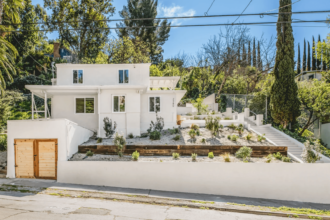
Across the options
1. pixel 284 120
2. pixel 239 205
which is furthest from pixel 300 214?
pixel 284 120

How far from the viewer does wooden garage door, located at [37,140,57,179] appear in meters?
11.3

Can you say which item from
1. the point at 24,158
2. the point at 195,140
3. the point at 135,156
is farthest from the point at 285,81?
the point at 24,158

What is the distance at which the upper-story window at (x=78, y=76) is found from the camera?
59.8 ft

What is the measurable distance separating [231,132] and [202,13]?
10382mm

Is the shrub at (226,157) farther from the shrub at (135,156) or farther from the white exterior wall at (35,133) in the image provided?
the white exterior wall at (35,133)

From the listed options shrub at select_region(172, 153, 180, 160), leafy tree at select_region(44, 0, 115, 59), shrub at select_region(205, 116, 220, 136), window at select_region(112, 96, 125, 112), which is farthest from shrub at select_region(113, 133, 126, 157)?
leafy tree at select_region(44, 0, 115, 59)

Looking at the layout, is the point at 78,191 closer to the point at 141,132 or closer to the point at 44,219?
the point at 44,219

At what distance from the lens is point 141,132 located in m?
17.0

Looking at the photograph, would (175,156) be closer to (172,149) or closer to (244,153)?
(172,149)

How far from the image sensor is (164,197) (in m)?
9.56

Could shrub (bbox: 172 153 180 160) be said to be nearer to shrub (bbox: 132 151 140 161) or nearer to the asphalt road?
shrub (bbox: 132 151 140 161)

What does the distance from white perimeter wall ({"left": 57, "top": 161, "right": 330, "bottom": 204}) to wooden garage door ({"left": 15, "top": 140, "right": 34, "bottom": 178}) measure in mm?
3192

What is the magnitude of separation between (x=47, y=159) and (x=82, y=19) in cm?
2515

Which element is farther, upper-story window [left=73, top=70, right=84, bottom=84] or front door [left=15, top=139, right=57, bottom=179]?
upper-story window [left=73, top=70, right=84, bottom=84]
